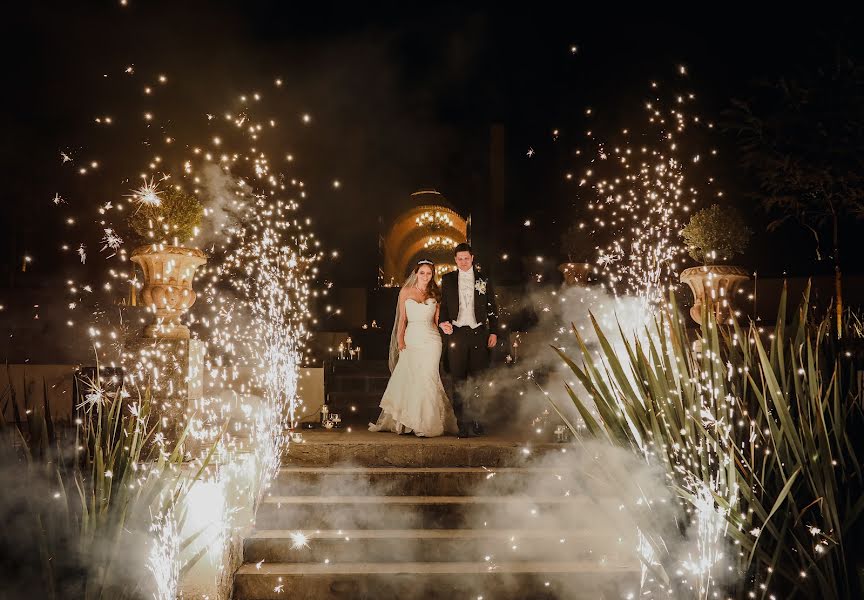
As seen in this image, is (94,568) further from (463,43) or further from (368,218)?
(368,218)

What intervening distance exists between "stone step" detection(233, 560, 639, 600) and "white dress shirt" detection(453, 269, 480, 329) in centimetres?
239

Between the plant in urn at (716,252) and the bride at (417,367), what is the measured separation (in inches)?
89.0

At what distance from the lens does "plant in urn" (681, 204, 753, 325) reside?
548 centimetres

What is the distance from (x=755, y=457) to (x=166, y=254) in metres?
3.81

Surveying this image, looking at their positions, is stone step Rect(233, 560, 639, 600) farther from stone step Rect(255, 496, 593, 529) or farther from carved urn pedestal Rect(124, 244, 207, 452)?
carved urn pedestal Rect(124, 244, 207, 452)

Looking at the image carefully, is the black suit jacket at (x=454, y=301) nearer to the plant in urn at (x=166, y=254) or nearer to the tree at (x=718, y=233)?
the tree at (x=718, y=233)

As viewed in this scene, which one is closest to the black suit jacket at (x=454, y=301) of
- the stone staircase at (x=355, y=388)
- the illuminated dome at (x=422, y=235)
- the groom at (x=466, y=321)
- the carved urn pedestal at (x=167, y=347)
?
the groom at (x=466, y=321)

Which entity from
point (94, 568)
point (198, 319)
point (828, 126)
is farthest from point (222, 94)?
point (828, 126)

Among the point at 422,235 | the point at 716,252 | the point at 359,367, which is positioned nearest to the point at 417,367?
the point at 359,367

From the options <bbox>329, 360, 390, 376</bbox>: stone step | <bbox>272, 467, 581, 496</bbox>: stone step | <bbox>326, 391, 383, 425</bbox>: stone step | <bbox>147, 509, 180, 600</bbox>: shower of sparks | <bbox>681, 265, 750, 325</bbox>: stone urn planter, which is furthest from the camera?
<bbox>329, 360, 390, 376</bbox>: stone step

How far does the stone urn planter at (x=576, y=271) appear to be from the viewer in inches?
344

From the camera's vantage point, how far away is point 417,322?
5969 mm

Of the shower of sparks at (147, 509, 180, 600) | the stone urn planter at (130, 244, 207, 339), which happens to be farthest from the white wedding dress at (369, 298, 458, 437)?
the shower of sparks at (147, 509, 180, 600)

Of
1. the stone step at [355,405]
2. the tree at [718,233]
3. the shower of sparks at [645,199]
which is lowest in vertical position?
the stone step at [355,405]
